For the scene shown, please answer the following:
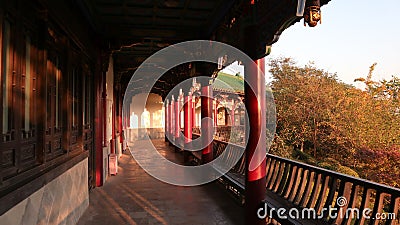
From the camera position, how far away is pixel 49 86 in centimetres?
351

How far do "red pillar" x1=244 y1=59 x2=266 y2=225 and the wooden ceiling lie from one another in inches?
19.6

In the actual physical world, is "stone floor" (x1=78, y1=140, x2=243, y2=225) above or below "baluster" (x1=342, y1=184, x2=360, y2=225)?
below

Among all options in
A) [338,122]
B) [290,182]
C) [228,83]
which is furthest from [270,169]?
[228,83]

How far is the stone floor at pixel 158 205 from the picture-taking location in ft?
15.0

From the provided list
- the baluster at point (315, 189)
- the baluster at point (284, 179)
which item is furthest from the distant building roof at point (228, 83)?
the baluster at point (315, 189)

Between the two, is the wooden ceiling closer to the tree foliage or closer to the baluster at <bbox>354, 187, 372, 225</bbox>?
the baluster at <bbox>354, 187, 372, 225</bbox>

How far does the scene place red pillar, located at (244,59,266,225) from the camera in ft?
12.7

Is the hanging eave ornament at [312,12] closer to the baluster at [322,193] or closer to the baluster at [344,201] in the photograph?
the baluster at [344,201]

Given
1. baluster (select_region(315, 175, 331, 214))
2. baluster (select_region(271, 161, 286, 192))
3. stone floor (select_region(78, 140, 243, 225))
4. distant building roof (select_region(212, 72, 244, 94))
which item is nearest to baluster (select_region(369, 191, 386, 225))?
baluster (select_region(315, 175, 331, 214))

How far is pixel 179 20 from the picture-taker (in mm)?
6145

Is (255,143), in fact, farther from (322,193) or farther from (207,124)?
(207,124)

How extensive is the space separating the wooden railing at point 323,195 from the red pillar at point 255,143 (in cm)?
20

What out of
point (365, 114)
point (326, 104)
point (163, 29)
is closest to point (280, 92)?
point (326, 104)

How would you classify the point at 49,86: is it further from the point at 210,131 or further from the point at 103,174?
the point at 210,131
